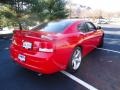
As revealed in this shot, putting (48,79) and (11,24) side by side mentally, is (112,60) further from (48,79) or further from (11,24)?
(11,24)

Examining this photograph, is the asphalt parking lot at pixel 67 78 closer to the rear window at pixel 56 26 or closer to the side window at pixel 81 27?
the side window at pixel 81 27

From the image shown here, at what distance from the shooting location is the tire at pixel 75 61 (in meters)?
5.35

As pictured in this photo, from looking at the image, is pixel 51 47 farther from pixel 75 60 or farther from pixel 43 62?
pixel 75 60

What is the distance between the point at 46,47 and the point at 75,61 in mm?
1308

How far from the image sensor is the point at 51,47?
466cm

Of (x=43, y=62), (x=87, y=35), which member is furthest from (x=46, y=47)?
(x=87, y=35)

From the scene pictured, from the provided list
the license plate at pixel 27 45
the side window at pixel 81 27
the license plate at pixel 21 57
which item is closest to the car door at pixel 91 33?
the side window at pixel 81 27

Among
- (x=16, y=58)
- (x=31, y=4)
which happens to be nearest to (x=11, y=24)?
(x=31, y=4)

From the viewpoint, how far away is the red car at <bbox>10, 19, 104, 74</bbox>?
468 cm

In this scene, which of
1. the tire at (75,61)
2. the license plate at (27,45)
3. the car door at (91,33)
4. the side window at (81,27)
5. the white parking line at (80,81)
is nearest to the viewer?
the white parking line at (80,81)

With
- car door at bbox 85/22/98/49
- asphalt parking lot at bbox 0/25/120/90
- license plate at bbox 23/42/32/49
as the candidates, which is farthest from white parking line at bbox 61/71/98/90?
car door at bbox 85/22/98/49

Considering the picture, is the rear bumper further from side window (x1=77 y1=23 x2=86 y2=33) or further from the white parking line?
side window (x1=77 y1=23 x2=86 y2=33)

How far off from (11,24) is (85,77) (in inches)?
548

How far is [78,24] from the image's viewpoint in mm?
6098
